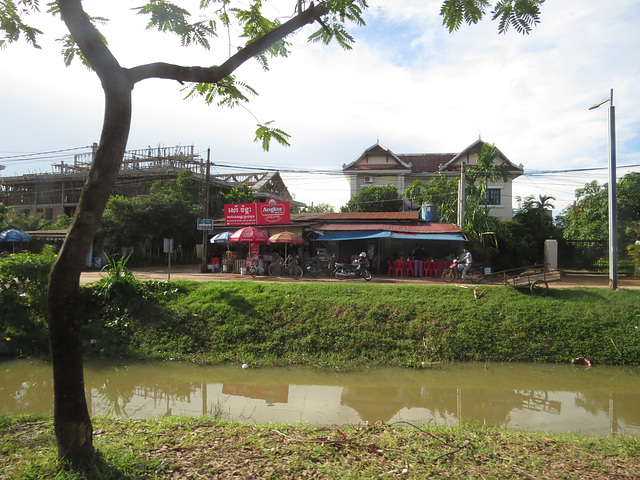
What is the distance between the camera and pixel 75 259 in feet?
10.9

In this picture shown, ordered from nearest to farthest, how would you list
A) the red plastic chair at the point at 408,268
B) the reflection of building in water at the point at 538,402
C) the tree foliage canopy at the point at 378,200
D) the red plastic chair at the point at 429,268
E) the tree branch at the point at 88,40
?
the tree branch at the point at 88,40 < the reflection of building in water at the point at 538,402 < the red plastic chair at the point at 429,268 < the red plastic chair at the point at 408,268 < the tree foliage canopy at the point at 378,200

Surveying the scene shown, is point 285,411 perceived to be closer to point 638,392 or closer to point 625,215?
point 638,392

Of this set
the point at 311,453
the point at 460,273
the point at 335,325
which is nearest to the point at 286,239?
the point at 460,273

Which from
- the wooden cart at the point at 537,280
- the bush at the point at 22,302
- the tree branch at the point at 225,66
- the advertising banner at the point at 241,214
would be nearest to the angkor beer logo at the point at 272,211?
the advertising banner at the point at 241,214

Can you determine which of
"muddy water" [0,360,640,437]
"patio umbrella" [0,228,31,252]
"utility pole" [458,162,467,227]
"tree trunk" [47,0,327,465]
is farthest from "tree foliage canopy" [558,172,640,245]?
"patio umbrella" [0,228,31,252]

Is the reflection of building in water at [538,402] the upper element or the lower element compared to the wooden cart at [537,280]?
lower

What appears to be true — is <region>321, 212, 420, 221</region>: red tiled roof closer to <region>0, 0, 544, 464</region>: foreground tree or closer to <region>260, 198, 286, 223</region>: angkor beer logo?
<region>260, 198, 286, 223</region>: angkor beer logo

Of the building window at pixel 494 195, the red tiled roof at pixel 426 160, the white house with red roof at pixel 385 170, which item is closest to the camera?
the building window at pixel 494 195

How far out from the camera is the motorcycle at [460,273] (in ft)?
52.2

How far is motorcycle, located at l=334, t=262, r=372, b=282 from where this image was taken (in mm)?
16531

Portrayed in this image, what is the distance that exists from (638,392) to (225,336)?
8817 mm

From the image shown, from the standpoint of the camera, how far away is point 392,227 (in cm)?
1978

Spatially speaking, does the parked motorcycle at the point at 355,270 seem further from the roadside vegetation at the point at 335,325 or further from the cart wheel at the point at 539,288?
the cart wheel at the point at 539,288

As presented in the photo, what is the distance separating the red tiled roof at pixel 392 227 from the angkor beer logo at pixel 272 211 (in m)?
1.77
